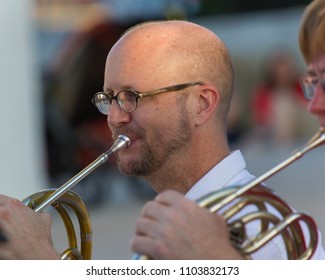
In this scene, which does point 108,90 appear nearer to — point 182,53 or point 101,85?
point 182,53

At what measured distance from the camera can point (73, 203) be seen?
261cm

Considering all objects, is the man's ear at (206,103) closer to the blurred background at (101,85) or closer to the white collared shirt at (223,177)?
the white collared shirt at (223,177)

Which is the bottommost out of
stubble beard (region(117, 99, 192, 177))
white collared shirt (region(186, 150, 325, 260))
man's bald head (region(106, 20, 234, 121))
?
white collared shirt (region(186, 150, 325, 260))

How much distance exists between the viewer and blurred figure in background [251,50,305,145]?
13.0 meters

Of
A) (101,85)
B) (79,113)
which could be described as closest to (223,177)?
(101,85)

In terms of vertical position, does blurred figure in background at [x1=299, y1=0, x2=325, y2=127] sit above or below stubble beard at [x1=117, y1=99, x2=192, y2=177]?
above

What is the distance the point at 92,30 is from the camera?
13.2 metres

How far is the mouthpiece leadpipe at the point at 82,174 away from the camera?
2451 mm

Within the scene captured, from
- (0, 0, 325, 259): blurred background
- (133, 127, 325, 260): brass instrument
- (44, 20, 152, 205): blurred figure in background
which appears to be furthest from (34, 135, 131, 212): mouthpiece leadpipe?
(44, 20, 152, 205): blurred figure in background

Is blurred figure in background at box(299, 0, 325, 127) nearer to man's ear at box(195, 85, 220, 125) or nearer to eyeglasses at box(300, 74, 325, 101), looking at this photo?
eyeglasses at box(300, 74, 325, 101)

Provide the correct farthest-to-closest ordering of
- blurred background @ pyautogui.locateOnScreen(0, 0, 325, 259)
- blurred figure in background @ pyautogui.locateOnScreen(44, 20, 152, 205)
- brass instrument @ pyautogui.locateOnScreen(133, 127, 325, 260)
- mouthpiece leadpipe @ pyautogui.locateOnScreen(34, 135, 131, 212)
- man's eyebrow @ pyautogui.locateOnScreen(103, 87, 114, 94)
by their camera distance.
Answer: blurred figure in background @ pyautogui.locateOnScreen(44, 20, 152, 205) < blurred background @ pyautogui.locateOnScreen(0, 0, 325, 259) < man's eyebrow @ pyautogui.locateOnScreen(103, 87, 114, 94) < mouthpiece leadpipe @ pyautogui.locateOnScreen(34, 135, 131, 212) < brass instrument @ pyautogui.locateOnScreen(133, 127, 325, 260)

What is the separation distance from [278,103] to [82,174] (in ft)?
35.2

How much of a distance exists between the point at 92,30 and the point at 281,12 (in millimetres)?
2661

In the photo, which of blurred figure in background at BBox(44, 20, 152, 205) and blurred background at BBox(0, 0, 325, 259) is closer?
blurred background at BBox(0, 0, 325, 259)
